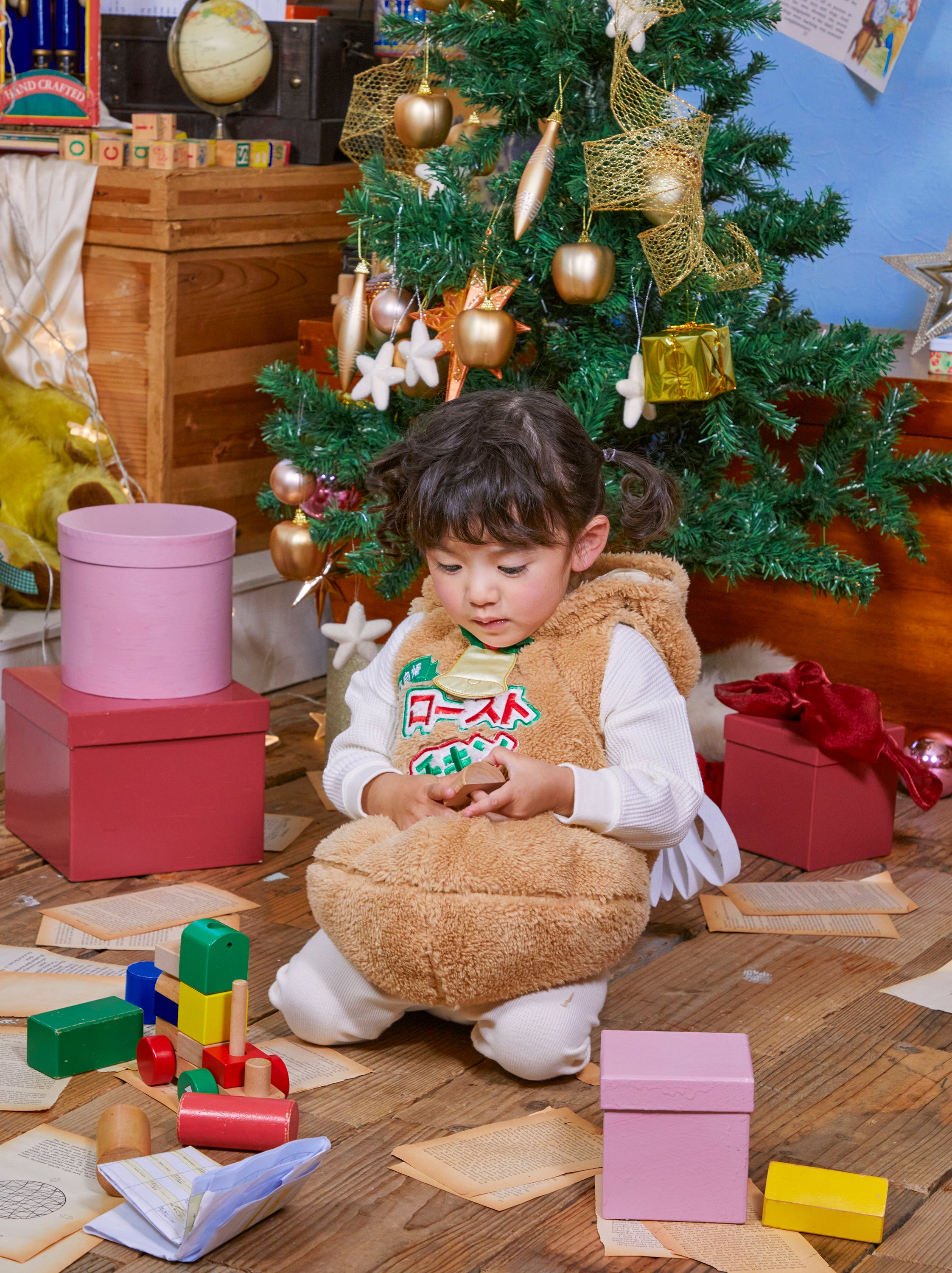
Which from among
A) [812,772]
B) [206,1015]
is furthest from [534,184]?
[206,1015]

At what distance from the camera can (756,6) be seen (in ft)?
5.94

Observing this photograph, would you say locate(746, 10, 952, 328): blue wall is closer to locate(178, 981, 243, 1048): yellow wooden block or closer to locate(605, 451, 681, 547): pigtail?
locate(605, 451, 681, 547): pigtail

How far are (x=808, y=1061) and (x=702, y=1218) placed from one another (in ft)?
1.01

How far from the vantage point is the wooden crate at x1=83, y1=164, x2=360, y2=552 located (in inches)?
90.2

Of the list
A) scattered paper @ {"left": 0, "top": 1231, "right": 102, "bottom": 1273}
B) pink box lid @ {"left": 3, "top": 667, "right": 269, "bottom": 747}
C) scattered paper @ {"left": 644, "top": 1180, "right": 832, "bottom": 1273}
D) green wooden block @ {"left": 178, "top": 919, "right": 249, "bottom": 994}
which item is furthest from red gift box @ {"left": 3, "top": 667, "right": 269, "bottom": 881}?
scattered paper @ {"left": 644, "top": 1180, "right": 832, "bottom": 1273}

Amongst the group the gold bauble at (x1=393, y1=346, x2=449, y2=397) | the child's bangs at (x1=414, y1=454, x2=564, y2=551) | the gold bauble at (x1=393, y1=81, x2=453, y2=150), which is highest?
the gold bauble at (x1=393, y1=81, x2=453, y2=150)

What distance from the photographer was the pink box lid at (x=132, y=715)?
5.72ft

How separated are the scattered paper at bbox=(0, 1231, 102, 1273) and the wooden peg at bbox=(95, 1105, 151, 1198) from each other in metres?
0.05

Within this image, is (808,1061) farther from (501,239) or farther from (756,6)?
(756,6)

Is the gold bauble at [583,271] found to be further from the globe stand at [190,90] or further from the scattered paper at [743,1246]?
the scattered paper at [743,1246]

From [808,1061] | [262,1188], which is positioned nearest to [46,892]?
[262,1188]

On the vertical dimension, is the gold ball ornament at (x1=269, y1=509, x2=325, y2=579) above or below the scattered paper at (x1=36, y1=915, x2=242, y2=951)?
above

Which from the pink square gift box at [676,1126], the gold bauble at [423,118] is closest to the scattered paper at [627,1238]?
the pink square gift box at [676,1126]

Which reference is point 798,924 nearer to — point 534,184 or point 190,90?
point 534,184
